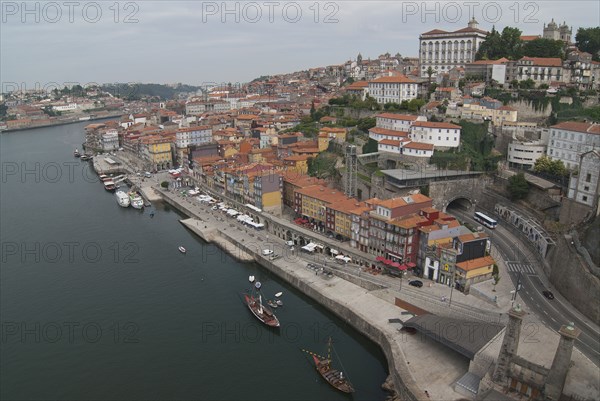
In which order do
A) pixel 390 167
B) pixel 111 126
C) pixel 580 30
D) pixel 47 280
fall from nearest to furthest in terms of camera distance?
pixel 47 280 → pixel 390 167 → pixel 580 30 → pixel 111 126

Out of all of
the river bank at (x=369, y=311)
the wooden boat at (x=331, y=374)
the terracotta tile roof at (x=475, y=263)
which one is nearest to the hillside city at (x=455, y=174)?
the terracotta tile roof at (x=475, y=263)

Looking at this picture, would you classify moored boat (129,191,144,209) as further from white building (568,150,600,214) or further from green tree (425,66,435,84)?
white building (568,150,600,214)

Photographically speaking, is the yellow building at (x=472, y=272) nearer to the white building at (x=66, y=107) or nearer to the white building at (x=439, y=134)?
the white building at (x=439, y=134)

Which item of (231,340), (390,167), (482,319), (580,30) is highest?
(580,30)

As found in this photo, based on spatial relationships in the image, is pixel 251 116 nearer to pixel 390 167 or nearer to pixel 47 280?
pixel 390 167

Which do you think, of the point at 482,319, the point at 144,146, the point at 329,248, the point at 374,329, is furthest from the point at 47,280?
the point at 144,146

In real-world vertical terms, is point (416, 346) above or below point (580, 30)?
below

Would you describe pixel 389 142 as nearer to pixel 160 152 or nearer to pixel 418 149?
pixel 418 149
